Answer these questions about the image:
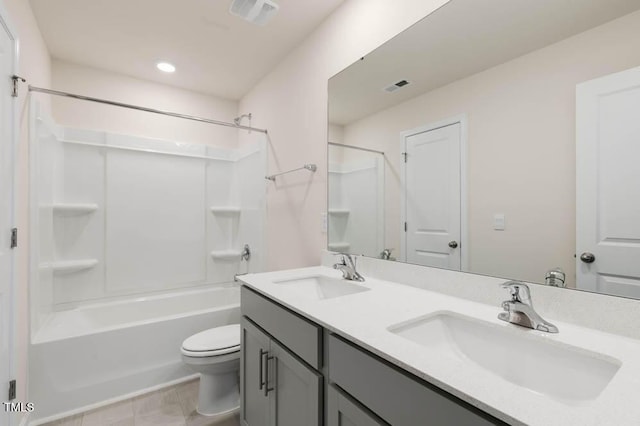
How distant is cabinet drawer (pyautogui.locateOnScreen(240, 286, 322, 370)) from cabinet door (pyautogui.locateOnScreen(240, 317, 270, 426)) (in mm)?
70

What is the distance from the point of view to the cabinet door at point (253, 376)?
4.24ft

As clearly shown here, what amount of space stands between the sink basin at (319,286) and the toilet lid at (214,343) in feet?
2.14

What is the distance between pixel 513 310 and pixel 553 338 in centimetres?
13

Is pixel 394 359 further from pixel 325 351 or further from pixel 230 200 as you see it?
pixel 230 200

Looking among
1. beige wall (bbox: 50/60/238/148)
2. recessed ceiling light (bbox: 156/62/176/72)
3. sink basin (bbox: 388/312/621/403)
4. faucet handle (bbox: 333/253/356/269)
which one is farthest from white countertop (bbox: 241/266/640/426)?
beige wall (bbox: 50/60/238/148)

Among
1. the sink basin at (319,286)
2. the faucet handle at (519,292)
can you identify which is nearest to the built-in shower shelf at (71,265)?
the sink basin at (319,286)

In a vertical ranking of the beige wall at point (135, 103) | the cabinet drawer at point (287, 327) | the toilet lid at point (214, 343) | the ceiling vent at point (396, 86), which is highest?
the beige wall at point (135, 103)

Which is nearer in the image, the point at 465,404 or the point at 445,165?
the point at 465,404

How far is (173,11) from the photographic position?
6.22ft

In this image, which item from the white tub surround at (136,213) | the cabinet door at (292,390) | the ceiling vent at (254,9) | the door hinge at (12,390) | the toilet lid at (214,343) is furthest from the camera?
the white tub surround at (136,213)

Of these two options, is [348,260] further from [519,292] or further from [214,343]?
[214,343]

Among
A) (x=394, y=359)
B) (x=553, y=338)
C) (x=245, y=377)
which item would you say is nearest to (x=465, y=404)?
(x=394, y=359)

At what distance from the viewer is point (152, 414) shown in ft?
5.94

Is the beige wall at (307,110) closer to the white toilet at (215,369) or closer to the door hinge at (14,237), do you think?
the white toilet at (215,369)
